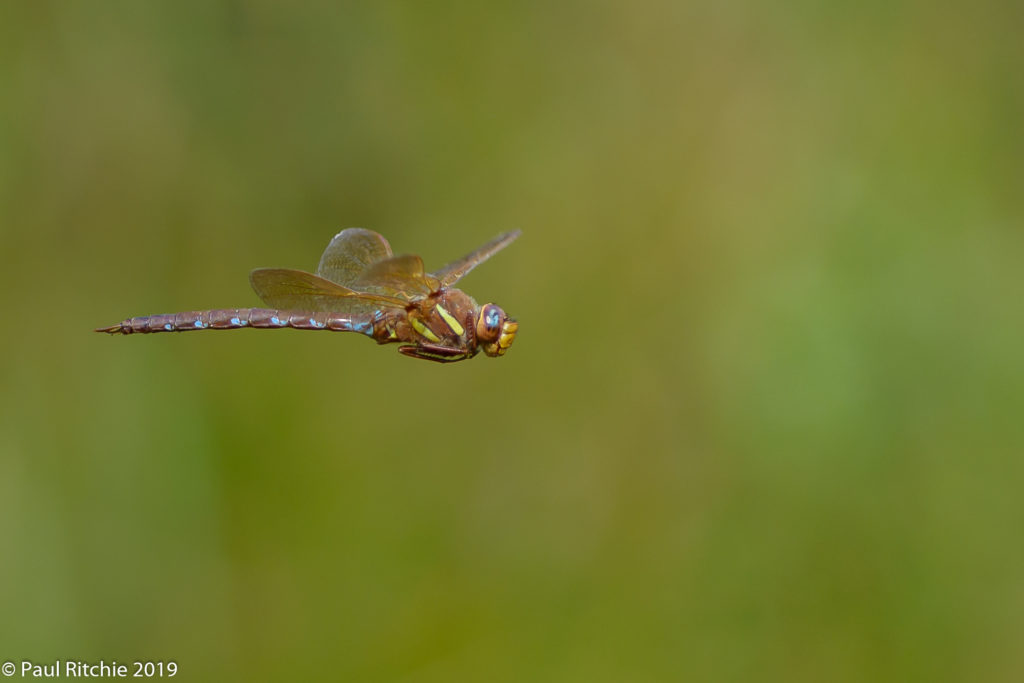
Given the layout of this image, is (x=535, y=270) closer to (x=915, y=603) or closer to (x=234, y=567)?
(x=234, y=567)

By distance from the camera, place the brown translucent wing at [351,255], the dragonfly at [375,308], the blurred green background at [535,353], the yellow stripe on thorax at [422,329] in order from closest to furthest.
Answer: the dragonfly at [375,308] → the yellow stripe on thorax at [422,329] → the brown translucent wing at [351,255] → the blurred green background at [535,353]

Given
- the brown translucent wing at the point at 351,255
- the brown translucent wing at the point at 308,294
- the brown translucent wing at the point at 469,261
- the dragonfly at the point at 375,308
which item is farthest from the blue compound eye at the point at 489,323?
the brown translucent wing at the point at 351,255

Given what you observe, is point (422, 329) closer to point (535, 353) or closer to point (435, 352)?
point (435, 352)

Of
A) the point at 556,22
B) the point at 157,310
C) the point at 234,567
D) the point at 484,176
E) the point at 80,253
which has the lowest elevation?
the point at 234,567

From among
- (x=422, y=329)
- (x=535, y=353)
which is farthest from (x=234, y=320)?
(x=535, y=353)

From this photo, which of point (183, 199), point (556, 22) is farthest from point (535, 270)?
point (183, 199)

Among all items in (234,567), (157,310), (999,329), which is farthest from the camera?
(999,329)

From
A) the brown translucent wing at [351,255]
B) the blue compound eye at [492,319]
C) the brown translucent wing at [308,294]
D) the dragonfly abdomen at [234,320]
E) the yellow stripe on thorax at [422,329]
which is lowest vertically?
the blue compound eye at [492,319]

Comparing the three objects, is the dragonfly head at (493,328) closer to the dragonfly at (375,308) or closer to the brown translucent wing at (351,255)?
the dragonfly at (375,308)
